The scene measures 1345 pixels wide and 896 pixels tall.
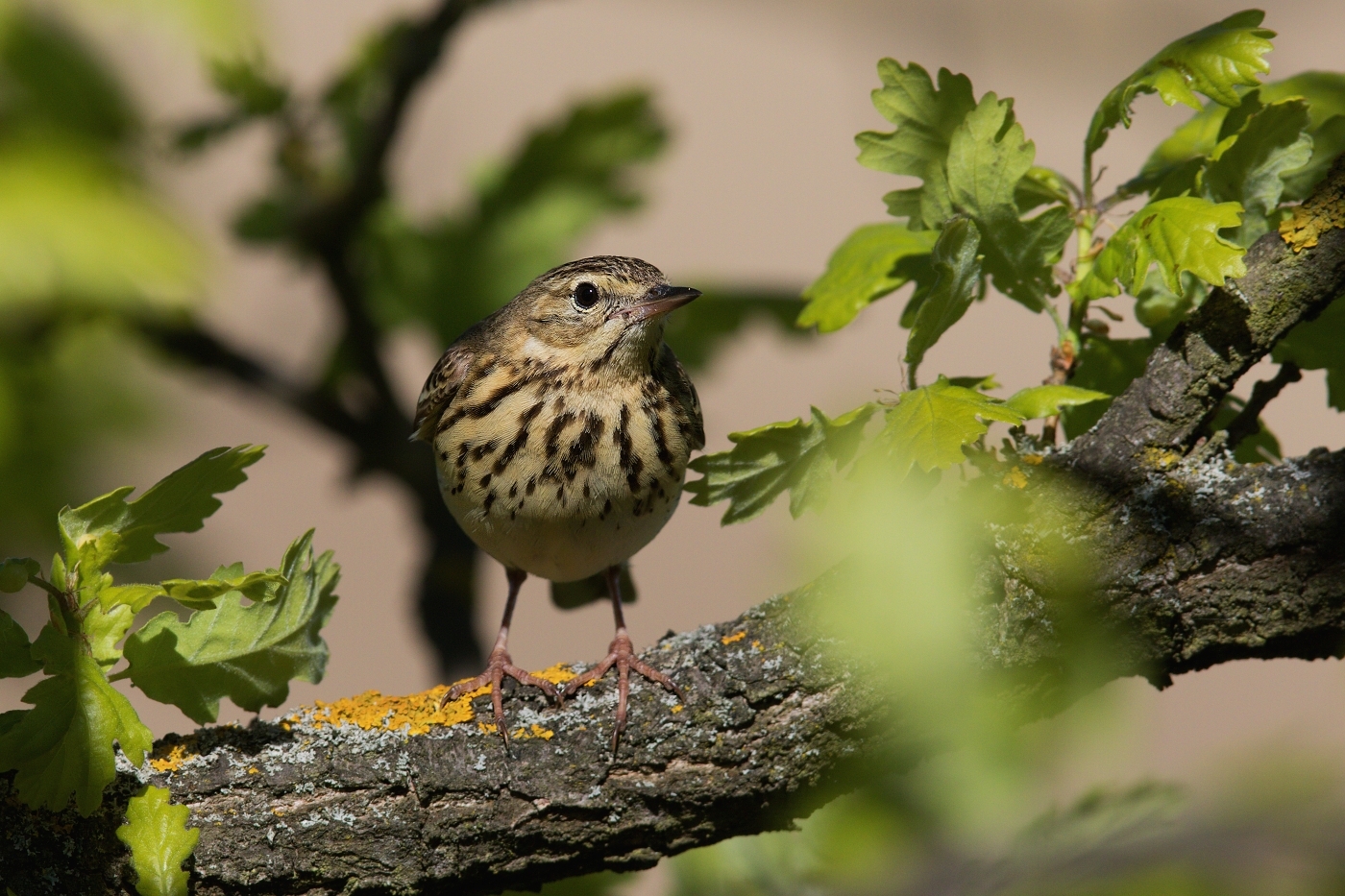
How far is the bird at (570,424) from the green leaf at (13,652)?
150 centimetres

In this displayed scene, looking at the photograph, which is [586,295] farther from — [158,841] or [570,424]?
[158,841]

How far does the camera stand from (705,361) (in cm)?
557

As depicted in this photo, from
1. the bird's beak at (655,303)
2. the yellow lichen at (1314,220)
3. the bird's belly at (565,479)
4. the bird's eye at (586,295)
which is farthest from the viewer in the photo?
the bird's eye at (586,295)

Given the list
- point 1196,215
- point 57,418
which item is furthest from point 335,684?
point 1196,215

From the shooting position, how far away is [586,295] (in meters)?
4.42

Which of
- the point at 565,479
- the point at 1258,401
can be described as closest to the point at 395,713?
the point at 565,479

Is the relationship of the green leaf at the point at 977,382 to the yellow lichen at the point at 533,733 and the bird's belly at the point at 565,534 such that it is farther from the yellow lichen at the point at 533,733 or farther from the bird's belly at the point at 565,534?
the bird's belly at the point at 565,534

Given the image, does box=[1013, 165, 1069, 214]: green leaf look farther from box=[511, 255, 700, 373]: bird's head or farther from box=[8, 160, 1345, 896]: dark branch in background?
box=[511, 255, 700, 373]: bird's head

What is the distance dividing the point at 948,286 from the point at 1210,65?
753 mm

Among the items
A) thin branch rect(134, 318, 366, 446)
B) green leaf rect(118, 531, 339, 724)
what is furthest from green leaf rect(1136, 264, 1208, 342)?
thin branch rect(134, 318, 366, 446)

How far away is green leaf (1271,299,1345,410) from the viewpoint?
3.01m

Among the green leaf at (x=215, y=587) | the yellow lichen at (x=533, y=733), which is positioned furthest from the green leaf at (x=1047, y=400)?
the green leaf at (x=215, y=587)

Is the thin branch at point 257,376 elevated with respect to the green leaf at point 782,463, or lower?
elevated

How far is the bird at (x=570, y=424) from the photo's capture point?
4.08 meters
